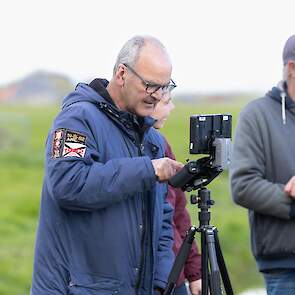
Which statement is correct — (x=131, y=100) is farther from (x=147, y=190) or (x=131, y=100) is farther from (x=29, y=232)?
(x=29, y=232)

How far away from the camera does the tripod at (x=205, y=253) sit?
3.79 meters

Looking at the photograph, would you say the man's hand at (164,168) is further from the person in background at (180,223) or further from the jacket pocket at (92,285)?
the person in background at (180,223)

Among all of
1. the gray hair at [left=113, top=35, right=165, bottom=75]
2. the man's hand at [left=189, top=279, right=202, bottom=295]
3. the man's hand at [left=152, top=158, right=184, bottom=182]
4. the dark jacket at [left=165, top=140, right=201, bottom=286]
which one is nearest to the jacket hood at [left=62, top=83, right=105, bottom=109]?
the gray hair at [left=113, top=35, right=165, bottom=75]

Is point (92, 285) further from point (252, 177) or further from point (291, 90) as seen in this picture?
point (291, 90)

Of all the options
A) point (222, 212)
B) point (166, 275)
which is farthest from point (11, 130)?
point (166, 275)

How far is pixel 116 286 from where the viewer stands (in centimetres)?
366

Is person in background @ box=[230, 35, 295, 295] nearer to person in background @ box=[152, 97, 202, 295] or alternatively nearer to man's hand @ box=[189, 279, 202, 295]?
person in background @ box=[152, 97, 202, 295]

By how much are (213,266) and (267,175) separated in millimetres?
464

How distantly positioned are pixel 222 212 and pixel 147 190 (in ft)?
31.8

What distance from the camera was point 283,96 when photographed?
397 cm

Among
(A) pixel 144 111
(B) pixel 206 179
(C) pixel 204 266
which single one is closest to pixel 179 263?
(C) pixel 204 266

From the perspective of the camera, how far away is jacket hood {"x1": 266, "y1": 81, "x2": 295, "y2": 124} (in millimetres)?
3959

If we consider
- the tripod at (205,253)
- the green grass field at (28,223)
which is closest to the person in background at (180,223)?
the green grass field at (28,223)

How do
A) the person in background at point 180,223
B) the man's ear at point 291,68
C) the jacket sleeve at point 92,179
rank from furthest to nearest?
1. the person in background at point 180,223
2. the man's ear at point 291,68
3. the jacket sleeve at point 92,179
